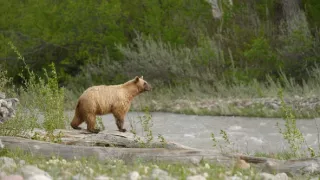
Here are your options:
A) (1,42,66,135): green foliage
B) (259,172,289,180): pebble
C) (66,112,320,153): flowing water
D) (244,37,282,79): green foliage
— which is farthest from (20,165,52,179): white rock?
(244,37,282,79): green foliage

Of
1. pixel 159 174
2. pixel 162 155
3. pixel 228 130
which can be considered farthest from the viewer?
pixel 228 130

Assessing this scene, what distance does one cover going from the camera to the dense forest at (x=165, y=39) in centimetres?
1773

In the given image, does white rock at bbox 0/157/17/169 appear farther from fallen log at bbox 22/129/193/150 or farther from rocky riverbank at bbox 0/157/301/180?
fallen log at bbox 22/129/193/150

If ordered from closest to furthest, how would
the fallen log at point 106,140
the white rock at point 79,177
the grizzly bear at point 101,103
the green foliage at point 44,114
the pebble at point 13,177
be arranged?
1. the pebble at point 13,177
2. the white rock at point 79,177
3. the fallen log at point 106,140
4. the green foliage at point 44,114
5. the grizzly bear at point 101,103

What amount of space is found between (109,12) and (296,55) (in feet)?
18.9

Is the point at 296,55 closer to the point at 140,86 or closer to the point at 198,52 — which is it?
the point at 198,52

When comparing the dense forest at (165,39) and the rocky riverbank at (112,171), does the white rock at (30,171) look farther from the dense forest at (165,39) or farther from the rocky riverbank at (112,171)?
the dense forest at (165,39)

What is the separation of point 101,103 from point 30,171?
3.64 metres

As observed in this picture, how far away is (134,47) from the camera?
1994 cm

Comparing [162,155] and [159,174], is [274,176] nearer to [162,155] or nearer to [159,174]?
[159,174]

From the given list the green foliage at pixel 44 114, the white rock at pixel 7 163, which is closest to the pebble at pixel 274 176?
the white rock at pixel 7 163

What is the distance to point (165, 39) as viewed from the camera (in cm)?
1975

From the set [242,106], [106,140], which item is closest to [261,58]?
[242,106]

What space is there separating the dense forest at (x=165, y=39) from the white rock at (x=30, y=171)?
12172 mm
